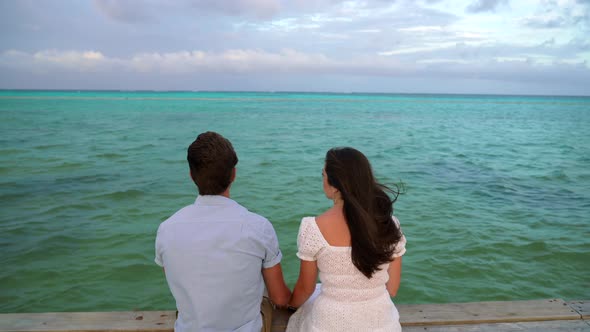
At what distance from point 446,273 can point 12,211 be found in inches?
265

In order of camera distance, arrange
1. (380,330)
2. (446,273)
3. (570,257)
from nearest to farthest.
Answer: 1. (380,330)
2. (446,273)
3. (570,257)

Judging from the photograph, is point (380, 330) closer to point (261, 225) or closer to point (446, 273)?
point (261, 225)

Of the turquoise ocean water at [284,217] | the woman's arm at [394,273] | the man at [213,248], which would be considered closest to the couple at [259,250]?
the man at [213,248]

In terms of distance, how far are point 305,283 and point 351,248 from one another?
341 millimetres

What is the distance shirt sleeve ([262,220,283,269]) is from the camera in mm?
1947

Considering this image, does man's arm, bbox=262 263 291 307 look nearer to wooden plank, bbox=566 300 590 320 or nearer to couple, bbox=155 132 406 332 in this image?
couple, bbox=155 132 406 332

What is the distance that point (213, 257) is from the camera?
6.07ft

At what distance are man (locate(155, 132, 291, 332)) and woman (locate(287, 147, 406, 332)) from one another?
0.25 m

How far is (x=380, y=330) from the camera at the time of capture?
2023 millimetres

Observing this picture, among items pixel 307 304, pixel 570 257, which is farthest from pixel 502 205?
pixel 307 304

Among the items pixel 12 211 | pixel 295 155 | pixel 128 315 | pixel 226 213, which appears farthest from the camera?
pixel 295 155

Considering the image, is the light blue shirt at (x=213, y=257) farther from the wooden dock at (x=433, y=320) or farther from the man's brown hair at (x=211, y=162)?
the wooden dock at (x=433, y=320)

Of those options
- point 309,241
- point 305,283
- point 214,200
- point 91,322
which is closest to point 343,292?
point 305,283

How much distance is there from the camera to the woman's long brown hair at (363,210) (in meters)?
1.91
